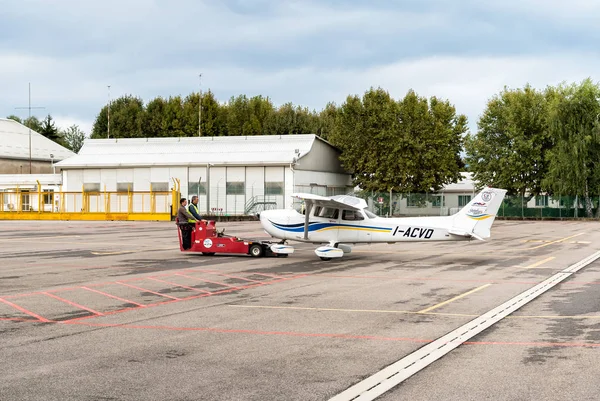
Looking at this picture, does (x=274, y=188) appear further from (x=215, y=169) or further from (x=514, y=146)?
(x=514, y=146)

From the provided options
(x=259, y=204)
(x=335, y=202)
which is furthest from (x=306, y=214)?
(x=259, y=204)

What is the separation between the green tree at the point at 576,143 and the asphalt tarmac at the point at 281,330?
157ft

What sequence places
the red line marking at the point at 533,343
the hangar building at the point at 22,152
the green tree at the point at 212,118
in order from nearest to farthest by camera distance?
the red line marking at the point at 533,343 → the hangar building at the point at 22,152 → the green tree at the point at 212,118

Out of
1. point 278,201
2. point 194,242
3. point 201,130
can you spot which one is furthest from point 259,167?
point 194,242

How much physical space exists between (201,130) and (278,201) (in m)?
34.4

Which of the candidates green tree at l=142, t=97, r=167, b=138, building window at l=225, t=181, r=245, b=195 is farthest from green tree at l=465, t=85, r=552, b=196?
green tree at l=142, t=97, r=167, b=138

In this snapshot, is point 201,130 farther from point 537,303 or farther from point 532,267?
point 537,303

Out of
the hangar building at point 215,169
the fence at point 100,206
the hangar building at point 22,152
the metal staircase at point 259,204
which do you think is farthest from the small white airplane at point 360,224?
the hangar building at point 22,152

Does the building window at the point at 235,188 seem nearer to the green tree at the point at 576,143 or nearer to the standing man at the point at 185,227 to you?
the green tree at the point at 576,143

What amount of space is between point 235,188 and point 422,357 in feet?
178

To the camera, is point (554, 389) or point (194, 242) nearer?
point (554, 389)

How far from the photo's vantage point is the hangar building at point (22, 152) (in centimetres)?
8288

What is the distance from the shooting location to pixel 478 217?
2134 centimetres

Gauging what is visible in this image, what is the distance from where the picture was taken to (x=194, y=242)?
22672 mm
